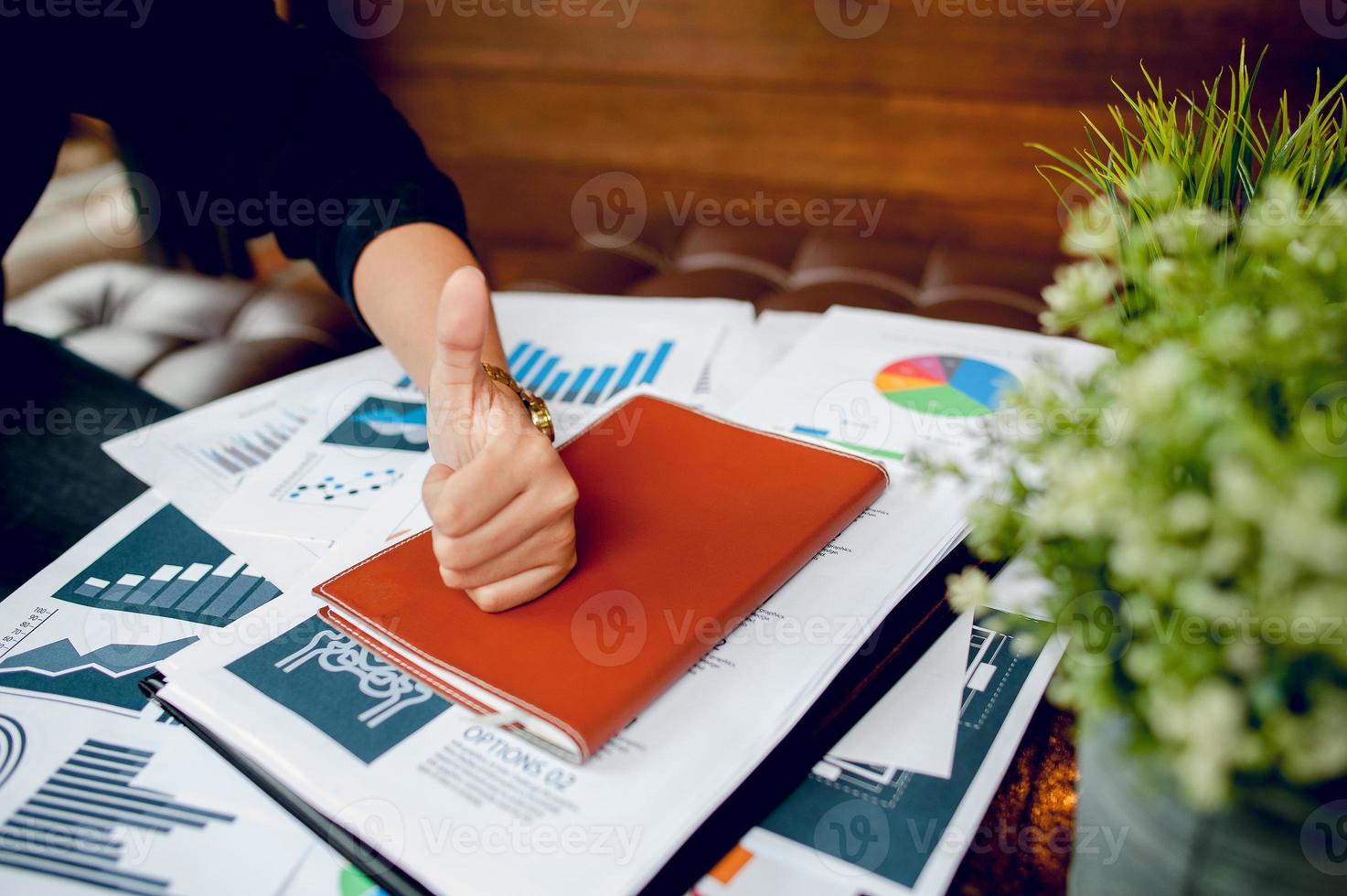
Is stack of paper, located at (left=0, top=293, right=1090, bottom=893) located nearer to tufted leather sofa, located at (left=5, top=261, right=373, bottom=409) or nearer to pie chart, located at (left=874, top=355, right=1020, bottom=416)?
pie chart, located at (left=874, top=355, right=1020, bottom=416)

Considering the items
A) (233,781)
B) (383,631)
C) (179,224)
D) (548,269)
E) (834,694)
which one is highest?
(548,269)

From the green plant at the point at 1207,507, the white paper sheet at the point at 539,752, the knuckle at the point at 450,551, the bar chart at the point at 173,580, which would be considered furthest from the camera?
the bar chart at the point at 173,580

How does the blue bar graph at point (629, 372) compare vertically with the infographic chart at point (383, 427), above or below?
above

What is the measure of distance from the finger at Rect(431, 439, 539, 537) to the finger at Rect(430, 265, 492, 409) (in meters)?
0.08

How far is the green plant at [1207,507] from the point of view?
0.76 ft

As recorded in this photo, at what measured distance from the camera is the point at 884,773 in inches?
18.0

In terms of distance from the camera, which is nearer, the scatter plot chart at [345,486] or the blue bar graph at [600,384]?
the scatter plot chart at [345,486]

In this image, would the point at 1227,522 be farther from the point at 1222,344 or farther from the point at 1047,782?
the point at 1047,782

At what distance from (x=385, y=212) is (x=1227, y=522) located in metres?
0.78

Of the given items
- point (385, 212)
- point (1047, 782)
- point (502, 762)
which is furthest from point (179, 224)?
point (1047, 782)

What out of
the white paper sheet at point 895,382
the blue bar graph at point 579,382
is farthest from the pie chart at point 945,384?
the blue bar graph at point 579,382

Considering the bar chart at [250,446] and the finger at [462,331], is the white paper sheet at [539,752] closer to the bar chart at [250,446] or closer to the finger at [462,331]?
the finger at [462,331]

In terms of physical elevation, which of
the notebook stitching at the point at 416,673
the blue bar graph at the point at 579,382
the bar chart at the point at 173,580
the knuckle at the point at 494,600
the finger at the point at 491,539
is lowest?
the bar chart at the point at 173,580

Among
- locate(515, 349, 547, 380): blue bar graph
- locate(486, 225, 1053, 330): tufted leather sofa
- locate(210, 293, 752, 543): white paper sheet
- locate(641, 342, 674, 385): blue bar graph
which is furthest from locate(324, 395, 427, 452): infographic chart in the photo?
locate(486, 225, 1053, 330): tufted leather sofa
